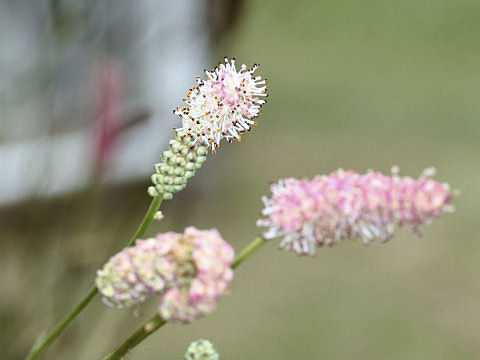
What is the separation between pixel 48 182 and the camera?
0.37 metres

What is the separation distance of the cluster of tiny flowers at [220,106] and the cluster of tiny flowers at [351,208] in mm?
49

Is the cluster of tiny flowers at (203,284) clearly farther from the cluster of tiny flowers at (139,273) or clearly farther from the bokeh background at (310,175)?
the bokeh background at (310,175)

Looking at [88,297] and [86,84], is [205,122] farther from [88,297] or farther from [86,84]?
[86,84]

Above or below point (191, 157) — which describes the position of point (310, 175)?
above

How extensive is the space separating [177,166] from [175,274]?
0.06m

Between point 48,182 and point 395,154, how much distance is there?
185cm

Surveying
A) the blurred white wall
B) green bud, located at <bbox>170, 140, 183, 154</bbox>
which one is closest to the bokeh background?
the blurred white wall

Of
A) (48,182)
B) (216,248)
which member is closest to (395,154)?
(48,182)

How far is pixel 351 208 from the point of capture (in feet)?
0.71

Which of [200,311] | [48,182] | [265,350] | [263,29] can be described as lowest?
[200,311]

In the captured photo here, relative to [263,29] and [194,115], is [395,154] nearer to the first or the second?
[263,29]

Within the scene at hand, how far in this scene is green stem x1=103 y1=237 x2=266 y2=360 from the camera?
0.22 meters

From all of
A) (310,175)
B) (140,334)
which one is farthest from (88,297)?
(310,175)

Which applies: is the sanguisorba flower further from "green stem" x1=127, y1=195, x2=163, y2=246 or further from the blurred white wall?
the blurred white wall
